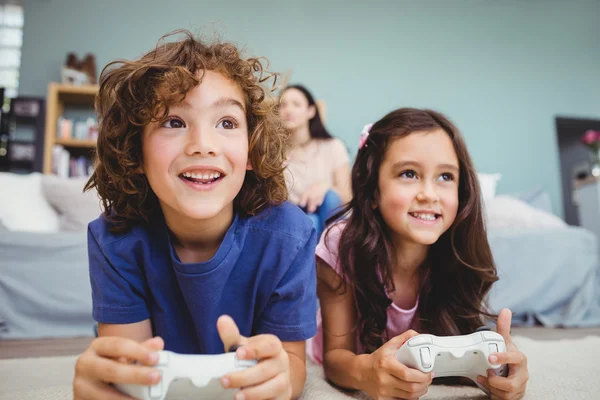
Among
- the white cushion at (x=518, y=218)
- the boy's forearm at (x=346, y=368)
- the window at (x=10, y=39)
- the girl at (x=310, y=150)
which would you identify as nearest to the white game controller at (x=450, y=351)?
the boy's forearm at (x=346, y=368)

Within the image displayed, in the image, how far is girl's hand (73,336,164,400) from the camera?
0.46 meters

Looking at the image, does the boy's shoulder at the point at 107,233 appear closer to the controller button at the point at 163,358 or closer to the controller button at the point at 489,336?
the controller button at the point at 163,358

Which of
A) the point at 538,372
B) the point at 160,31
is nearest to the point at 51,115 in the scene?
the point at 160,31

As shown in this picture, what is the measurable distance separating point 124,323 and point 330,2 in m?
3.31

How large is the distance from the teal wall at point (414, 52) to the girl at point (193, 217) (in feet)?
8.50

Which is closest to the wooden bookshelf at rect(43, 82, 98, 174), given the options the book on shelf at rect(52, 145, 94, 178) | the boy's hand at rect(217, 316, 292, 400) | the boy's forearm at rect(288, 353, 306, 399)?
the book on shelf at rect(52, 145, 94, 178)

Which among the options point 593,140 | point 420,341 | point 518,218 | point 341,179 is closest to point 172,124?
point 420,341

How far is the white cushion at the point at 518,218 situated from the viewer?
6.77 feet

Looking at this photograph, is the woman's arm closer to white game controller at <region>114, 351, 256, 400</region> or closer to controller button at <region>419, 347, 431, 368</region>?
controller button at <region>419, 347, 431, 368</region>

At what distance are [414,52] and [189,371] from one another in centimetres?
348

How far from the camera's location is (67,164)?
2918 millimetres

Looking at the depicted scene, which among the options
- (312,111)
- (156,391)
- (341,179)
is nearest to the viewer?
(156,391)

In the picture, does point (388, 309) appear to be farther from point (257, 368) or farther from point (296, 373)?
point (257, 368)

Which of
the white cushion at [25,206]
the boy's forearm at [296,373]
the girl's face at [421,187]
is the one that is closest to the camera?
the boy's forearm at [296,373]
